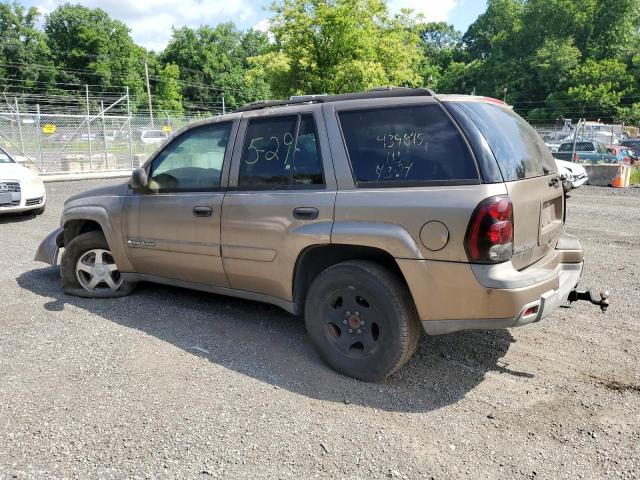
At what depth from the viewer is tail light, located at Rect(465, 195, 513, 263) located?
2898 millimetres

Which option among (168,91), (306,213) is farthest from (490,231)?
(168,91)

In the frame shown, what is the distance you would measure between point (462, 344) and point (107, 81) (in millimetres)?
69011

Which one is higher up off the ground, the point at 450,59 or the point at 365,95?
the point at 450,59

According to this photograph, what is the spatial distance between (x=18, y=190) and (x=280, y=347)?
26.3 ft

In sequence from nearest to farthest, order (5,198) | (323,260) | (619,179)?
(323,260) → (5,198) → (619,179)

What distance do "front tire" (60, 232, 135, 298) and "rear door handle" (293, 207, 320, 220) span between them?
7.71 ft

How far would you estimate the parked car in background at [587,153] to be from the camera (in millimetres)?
20234

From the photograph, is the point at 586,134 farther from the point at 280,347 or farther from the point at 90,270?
the point at 90,270

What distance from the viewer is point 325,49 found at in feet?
58.6

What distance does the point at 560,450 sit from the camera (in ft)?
8.97

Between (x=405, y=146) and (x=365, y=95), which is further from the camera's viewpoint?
(x=365, y=95)

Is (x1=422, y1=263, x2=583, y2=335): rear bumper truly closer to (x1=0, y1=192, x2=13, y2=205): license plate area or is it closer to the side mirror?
the side mirror

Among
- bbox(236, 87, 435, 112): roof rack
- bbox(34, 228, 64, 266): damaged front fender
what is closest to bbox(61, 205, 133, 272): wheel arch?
bbox(34, 228, 64, 266): damaged front fender

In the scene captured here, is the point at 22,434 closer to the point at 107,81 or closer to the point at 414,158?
the point at 414,158
